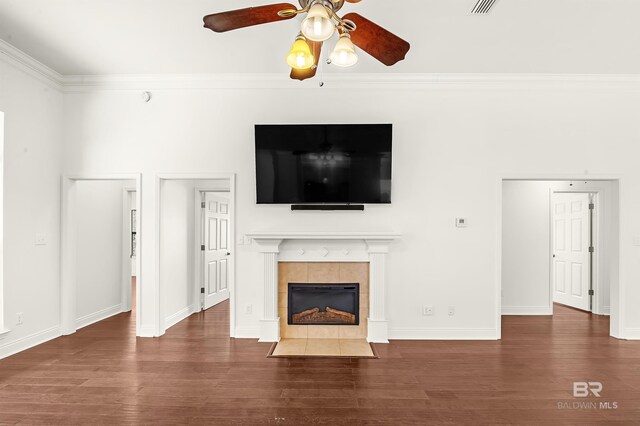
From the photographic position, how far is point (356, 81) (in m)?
4.36

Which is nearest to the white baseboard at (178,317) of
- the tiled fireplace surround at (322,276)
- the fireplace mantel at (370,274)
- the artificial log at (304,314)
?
the fireplace mantel at (370,274)

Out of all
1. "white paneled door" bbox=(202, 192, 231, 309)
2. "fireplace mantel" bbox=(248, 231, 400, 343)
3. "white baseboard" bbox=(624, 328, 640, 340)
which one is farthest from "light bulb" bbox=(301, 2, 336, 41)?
"white baseboard" bbox=(624, 328, 640, 340)

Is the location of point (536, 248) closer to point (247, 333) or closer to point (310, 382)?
point (310, 382)

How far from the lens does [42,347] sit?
397 cm

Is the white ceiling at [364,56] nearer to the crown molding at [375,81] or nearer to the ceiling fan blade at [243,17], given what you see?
the crown molding at [375,81]

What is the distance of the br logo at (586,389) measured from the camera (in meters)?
2.90

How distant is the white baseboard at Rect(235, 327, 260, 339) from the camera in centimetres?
429

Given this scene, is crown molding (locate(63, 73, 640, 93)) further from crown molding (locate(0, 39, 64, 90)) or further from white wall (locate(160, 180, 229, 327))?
white wall (locate(160, 180, 229, 327))

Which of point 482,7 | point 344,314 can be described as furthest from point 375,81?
point 344,314

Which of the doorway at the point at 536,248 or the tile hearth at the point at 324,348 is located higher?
the doorway at the point at 536,248

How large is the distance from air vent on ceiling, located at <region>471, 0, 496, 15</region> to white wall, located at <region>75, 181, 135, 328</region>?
4781 mm

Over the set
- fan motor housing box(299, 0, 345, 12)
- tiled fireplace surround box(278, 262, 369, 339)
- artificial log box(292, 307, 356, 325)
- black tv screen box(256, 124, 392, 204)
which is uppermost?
fan motor housing box(299, 0, 345, 12)

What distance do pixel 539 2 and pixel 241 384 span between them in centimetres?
390

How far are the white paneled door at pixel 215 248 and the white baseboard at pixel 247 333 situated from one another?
164cm
